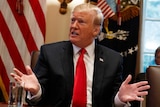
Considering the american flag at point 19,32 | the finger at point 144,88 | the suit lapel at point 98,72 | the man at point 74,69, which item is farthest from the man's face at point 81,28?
the american flag at point 19,32

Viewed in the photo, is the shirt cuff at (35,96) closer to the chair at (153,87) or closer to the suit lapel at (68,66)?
the suit lapel at (68,66)

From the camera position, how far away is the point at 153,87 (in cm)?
185

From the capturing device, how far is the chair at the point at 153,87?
183cm

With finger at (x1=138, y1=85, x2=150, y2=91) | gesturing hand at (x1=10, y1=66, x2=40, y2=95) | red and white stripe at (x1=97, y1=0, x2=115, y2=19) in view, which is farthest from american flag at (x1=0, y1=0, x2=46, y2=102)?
finger at (x1=138, y1=85, x2=150, y2=91)

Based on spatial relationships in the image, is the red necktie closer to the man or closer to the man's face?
the man

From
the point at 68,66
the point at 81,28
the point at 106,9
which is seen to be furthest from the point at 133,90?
the point at 106,9

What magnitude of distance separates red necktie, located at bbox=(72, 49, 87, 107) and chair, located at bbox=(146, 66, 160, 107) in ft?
1.41

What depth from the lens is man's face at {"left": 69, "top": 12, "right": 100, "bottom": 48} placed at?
2.18 meters

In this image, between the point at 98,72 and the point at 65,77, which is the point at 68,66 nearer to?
the point at 65,77

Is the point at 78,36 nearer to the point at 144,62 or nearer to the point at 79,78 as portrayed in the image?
the point at 79,78

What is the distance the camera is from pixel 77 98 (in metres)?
2.03

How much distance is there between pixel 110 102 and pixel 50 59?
1.68 feet

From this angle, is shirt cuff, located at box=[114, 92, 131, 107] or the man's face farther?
the man's face

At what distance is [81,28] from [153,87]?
0.68m
